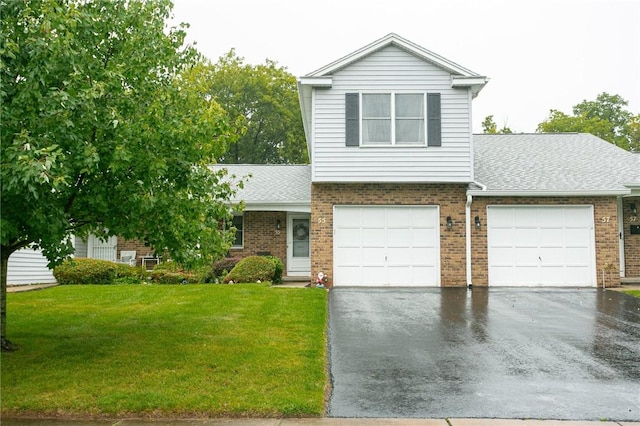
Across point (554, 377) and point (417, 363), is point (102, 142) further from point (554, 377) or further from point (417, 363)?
point (554, 377)

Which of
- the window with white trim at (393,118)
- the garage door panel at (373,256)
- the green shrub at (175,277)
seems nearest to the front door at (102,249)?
the green shrub at (175,277)

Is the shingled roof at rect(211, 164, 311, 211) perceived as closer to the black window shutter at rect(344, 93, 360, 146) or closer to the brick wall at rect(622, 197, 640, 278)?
the black window shutter at rect(344, 93, 360, 146)

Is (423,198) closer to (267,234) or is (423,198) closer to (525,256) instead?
(525,256)

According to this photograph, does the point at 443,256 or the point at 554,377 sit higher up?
the point at 443,256

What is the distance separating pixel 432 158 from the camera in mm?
15328

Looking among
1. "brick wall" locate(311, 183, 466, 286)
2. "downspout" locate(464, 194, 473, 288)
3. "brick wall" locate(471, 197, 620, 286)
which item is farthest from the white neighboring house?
"brick wall" locate(471, 197, 620, 286)

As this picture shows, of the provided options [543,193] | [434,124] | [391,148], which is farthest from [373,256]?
[543,193]

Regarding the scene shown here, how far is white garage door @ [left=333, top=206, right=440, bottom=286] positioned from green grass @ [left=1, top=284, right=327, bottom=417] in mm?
4014

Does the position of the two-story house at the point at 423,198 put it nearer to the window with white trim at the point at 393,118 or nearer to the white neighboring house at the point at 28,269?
the window with white trim at the point at 393,118

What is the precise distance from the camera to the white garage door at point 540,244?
1564cm

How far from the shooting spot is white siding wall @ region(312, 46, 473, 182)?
15.3 meters

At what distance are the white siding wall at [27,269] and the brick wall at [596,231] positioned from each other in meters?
12.4

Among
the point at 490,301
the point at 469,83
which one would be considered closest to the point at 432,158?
the point at 469,83

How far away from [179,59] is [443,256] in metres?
9.97
